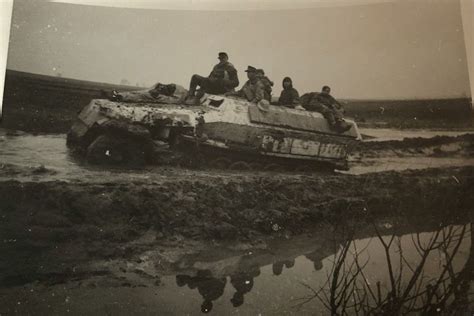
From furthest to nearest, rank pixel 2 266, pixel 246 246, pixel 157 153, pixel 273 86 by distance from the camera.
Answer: pixel 273 86 < pixel 157 153 < pixel 246 246 < pixel 2 266

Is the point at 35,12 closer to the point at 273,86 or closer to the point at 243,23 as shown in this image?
the point at 243,23

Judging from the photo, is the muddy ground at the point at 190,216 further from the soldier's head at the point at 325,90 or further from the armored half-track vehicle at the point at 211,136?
the soldier's head at the point at 325,90

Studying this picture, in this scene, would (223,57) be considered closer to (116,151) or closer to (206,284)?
(116,151)

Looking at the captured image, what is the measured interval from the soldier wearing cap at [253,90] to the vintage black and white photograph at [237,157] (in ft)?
0.07

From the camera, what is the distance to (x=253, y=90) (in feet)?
13.0

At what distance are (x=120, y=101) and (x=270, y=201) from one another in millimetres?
1409

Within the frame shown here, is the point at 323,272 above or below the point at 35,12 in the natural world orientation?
below

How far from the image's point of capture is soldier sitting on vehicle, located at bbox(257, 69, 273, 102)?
3.95 metres

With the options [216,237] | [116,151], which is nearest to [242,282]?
[216,237]

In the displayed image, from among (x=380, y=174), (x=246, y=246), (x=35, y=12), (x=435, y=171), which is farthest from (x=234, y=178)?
(x=35, y=12)

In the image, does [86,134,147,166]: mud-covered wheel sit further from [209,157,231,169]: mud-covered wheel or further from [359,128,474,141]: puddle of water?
[359,128,474,141]: puddle of water

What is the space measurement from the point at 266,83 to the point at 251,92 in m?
0.15

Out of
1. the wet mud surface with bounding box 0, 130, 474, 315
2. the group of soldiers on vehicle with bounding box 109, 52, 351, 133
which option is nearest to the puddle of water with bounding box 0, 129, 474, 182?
the wet mud surface with bounding box 0, 130, 474, 315

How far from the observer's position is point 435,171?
387cm
